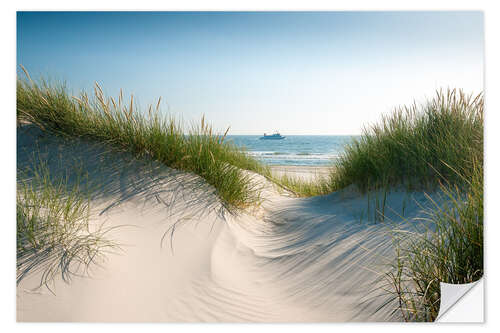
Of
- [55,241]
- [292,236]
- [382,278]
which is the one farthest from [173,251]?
[382,278]

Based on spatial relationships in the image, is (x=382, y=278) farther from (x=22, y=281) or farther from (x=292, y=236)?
(x=22, y=281)

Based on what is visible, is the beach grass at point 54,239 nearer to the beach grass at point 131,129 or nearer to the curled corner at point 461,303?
the beach grass at point 131,129

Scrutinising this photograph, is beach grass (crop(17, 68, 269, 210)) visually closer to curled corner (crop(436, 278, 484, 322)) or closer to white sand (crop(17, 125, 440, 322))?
white sand (crop(17, 125, 440, 322))

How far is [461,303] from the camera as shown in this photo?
5.13ft

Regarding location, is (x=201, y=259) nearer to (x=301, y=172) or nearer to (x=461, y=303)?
(x=461, y=303)

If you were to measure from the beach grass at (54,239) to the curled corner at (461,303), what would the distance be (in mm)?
1894

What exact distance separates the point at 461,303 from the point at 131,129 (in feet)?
8.78

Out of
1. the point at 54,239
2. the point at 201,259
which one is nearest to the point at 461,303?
the point at 201,259

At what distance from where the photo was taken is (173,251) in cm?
204

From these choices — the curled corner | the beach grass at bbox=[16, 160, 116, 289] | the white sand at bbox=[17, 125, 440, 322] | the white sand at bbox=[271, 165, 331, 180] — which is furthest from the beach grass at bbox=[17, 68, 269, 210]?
the white sand at bbox=[271, 165, 331, 180]

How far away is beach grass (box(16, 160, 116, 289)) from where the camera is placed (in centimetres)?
167

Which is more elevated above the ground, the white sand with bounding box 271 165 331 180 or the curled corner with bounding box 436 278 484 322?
the white sand with bounding box 271 165 331 180

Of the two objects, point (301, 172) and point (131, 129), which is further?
point (301, 172)

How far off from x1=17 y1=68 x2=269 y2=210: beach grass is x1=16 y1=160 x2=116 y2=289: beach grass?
87 centimetres
